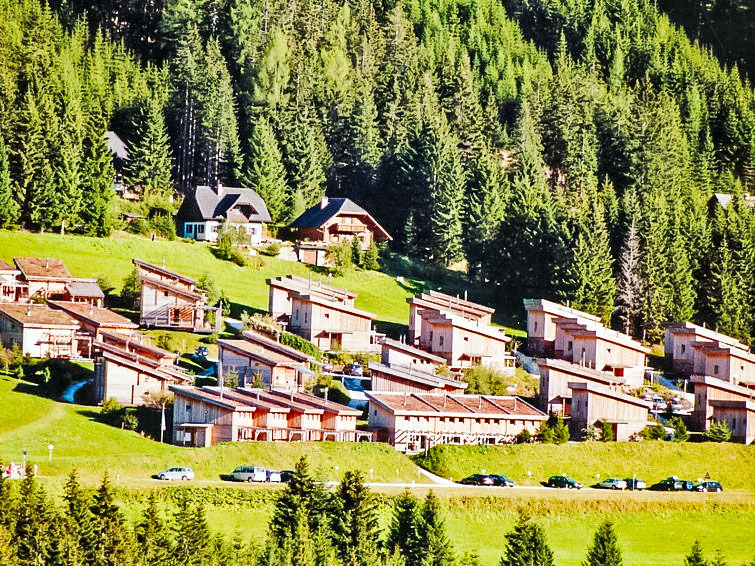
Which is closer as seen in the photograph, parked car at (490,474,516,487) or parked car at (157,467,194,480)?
parked car at (157,467,194,480)

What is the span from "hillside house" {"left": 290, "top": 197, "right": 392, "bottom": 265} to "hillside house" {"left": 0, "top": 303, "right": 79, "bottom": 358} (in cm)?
3554

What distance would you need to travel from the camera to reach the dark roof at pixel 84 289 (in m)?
105

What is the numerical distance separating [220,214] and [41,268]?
26865mm

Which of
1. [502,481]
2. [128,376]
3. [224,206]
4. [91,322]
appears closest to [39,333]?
→ [91,322]

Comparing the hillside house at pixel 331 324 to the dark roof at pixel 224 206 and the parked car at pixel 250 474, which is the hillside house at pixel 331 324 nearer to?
the dark roof at pixel 224 206

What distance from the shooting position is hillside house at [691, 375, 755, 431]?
4048 inches

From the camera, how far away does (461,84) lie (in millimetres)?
156250

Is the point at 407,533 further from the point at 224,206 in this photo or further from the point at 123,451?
the point at 224,206

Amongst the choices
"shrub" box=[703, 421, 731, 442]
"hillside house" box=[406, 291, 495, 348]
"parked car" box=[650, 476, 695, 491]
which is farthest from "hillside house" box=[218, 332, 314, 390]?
"shrub" box=[703, 421, 731, 442]

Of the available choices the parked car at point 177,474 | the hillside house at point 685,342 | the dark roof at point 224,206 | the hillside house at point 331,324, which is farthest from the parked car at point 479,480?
the dark roof at point 224,206

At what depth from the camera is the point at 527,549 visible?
6681cm

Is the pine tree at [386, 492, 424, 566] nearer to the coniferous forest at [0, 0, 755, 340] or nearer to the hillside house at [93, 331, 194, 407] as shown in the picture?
the hillside house at [93, 331, 194, 407]

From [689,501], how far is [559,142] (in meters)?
75.6

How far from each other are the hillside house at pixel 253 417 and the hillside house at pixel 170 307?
16.2 metres
